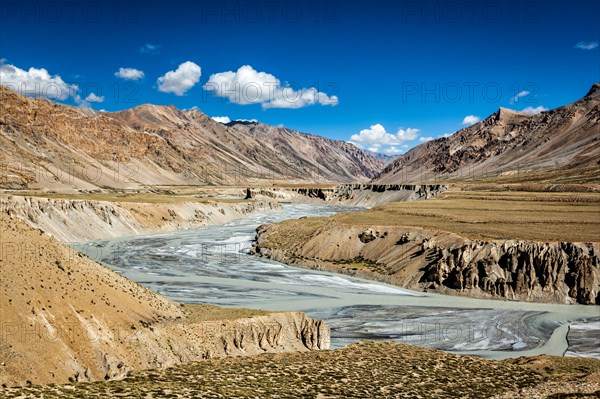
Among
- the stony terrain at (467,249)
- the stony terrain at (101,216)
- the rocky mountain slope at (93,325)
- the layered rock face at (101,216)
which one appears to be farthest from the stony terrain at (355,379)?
the layered rock face at (101,216)

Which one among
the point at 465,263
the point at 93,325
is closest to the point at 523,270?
the point at 465,263

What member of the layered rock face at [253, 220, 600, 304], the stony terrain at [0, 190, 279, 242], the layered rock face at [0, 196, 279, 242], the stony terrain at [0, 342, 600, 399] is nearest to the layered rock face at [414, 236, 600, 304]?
the layered rock face at [253, 220, 600, 304]

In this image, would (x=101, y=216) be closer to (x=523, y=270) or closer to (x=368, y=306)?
(x=368, y=306)

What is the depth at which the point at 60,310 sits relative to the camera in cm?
2692

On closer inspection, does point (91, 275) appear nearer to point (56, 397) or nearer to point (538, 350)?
point (56, 397)

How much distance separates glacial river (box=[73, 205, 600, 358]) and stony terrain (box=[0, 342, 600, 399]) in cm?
845

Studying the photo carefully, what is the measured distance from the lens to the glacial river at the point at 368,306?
4203 cm

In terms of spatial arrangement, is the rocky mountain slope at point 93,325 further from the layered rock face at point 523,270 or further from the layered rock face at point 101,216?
the layered rock face at point 101,216

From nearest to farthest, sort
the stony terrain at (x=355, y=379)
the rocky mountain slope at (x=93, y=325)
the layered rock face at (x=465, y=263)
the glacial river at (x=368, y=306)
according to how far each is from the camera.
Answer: the stony terrain at (x=355, y=379) → the rocky mountain slope at (x=93, y=325) → the glacial river at (x=368, y=306) → the layered rock face at (x=465, y=263)

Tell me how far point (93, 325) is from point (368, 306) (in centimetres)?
3221

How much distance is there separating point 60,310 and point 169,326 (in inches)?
257

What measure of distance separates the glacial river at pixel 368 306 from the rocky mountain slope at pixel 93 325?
9.90 m

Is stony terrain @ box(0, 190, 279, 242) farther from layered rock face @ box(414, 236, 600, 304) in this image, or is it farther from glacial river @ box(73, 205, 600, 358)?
layered rock face @ box(414, 236, 600, 304)

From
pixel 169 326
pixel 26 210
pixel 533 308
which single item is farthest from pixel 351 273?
pixel 26 210
